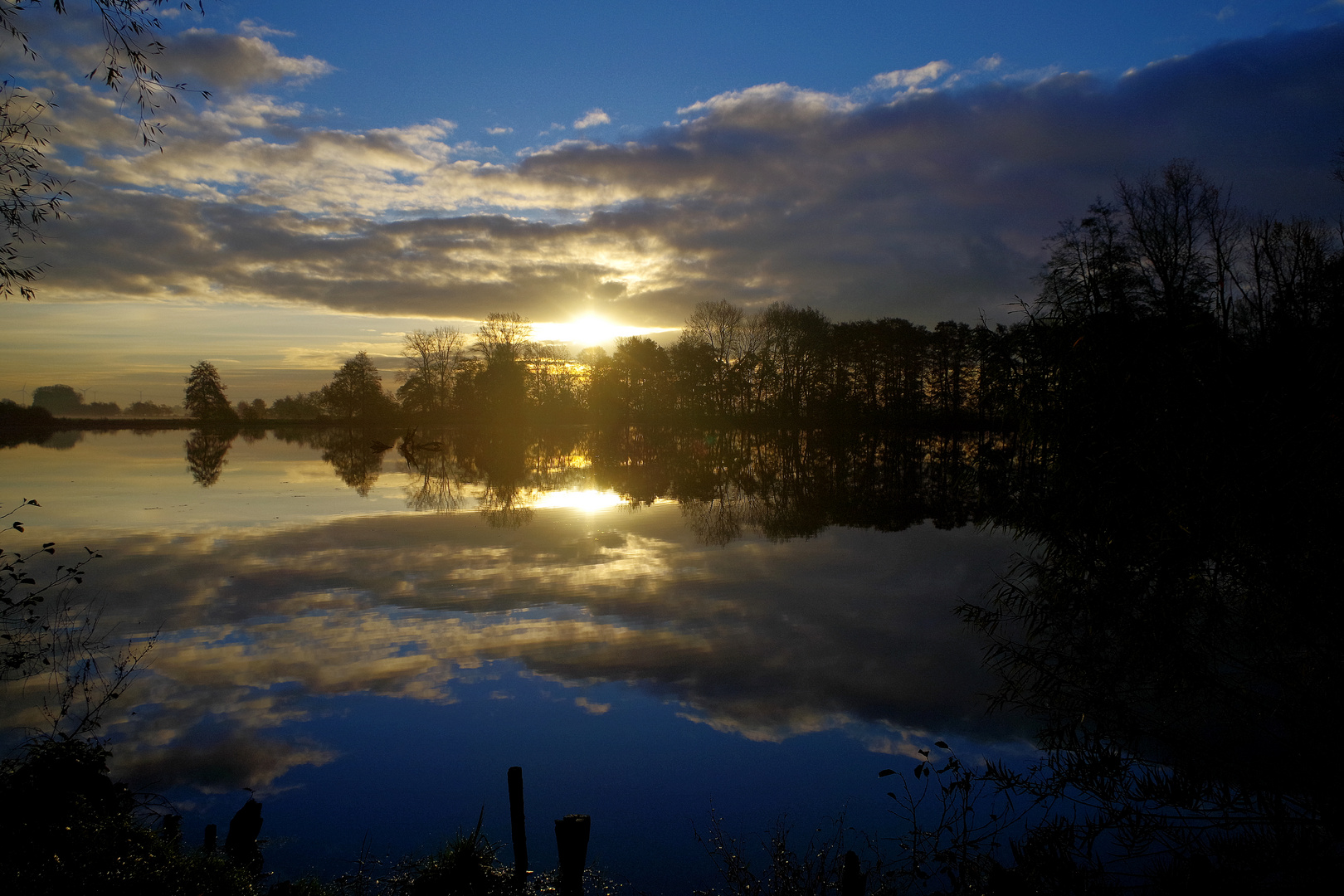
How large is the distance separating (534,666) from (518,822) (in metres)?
4.29

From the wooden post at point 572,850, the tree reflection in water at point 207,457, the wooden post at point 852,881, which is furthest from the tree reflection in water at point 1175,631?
the tree reflection in water at point 207,457

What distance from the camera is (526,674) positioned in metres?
9.38

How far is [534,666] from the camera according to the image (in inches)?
380

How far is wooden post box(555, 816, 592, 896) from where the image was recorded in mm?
5078

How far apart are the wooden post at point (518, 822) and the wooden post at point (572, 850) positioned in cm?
38

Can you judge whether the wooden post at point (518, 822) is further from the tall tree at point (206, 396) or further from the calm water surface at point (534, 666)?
the tall tree at point (206, 396)

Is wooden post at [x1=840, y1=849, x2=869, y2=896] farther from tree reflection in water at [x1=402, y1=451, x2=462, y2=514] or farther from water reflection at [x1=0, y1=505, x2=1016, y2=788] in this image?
tree reflection in water at [x1=402, y1=451, x2=462, y2=514]

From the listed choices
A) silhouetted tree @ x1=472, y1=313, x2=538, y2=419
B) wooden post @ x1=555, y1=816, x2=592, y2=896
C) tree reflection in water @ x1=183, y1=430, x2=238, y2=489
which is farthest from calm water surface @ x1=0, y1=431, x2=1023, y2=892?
silhouetted tree @ x1=472, y1=313, x2=538, y2=419

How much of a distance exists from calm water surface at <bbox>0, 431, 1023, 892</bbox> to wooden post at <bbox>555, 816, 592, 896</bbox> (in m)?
0.48

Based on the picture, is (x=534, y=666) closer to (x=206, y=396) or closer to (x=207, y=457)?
(x=207, y=457)

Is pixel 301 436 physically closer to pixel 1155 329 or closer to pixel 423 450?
pixel 423 450

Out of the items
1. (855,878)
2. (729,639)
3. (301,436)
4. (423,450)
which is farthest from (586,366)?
(855,878)

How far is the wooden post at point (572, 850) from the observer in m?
5.08

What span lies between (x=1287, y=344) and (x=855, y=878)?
8721 millimetres
